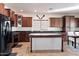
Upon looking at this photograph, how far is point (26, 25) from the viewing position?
892 centimetres

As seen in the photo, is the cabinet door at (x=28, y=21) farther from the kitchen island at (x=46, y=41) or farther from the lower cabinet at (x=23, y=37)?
the kitchen island at (x=46, y=41)

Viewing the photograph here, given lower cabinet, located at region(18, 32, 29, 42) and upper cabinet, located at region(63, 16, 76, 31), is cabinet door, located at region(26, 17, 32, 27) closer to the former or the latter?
lower cabinet, located at region(18, 32, 29, 42)

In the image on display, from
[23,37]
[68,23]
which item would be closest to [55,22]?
[68,23]

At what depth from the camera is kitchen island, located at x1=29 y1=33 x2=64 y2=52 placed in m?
5.78

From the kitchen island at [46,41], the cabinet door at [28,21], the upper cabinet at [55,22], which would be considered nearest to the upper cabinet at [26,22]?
the cabinet door at [28,21]

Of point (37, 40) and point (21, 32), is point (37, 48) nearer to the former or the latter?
point (37, 40)

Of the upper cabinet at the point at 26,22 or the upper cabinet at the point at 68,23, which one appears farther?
the upper cabinet at the point at 68,23

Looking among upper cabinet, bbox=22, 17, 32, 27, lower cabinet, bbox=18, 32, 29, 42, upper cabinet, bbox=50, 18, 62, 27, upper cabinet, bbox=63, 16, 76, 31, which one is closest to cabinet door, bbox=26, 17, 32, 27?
upper cabinet, bbox=22, 17, 32, 27

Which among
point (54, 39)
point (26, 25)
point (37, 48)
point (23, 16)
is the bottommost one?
point (37, 48)

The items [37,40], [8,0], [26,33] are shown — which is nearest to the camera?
[8,0]

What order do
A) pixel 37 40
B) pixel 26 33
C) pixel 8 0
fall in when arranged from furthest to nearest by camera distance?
1. pixel 26 33
2. pixel 37 40
3. pixel 8 0

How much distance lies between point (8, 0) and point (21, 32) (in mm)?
6775

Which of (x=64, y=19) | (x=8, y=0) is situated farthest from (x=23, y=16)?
(x=8, y=0)

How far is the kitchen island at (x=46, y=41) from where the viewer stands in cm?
578
